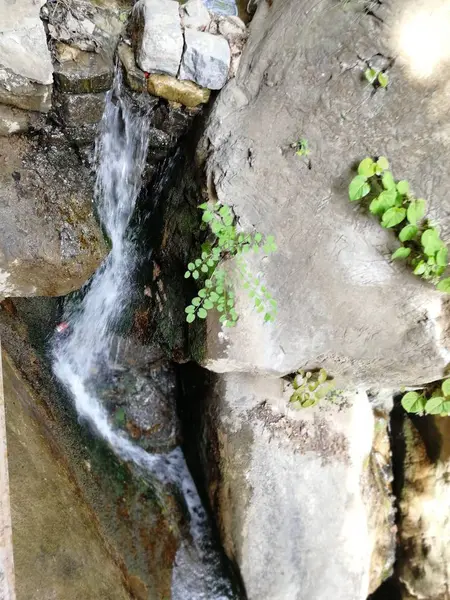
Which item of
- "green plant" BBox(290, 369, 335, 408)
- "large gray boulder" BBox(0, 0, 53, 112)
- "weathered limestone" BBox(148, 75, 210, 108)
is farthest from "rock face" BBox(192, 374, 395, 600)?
"large gray boulder" BBox(0, 0, 53, 112)

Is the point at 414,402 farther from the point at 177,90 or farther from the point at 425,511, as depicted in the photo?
the point at 177,90

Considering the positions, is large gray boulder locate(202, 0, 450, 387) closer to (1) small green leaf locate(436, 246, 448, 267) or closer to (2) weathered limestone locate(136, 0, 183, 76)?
(1) small green leaf locate(436, 246, 448, 267)

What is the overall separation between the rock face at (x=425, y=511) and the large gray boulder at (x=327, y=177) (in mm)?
1206

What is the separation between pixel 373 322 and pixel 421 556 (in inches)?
85.6

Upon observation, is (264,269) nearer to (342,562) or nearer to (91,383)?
(91,383)

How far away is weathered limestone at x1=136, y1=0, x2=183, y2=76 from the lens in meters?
2.23

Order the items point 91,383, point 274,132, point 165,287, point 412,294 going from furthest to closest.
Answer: point 91,383 < point 165,287 < point 412,294 < point 274,132

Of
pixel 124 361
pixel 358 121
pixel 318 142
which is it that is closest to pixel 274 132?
pixel 318 142

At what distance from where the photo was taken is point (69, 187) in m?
2.58

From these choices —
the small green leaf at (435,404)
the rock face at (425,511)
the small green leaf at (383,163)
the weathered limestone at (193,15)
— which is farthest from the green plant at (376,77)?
the rock face at (425,511)

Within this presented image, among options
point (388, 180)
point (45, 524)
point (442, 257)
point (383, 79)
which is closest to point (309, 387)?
point (442, 257)

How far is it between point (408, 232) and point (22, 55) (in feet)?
6.10

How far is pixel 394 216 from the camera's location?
7.32 feet

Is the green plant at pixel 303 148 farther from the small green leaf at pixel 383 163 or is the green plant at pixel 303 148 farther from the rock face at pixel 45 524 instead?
the rock face at pixel 45 524
